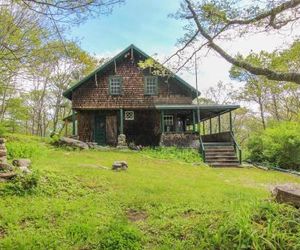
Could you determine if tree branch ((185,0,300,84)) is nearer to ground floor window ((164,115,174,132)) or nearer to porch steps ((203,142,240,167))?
porch steps ((203,142,240,167))

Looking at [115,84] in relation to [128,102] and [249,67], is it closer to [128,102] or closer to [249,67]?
[128,102]

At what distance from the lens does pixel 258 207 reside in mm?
4965

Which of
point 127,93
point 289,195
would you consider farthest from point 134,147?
point 289,195

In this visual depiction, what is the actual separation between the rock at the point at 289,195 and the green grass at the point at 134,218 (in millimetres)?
196

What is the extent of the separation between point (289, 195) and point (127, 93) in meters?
17.7

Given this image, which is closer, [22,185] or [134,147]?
[22,185]

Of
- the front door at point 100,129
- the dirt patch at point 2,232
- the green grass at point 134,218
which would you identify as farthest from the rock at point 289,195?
the front door at point 100,129

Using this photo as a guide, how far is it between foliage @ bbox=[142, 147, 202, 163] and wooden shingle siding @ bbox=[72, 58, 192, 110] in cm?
384

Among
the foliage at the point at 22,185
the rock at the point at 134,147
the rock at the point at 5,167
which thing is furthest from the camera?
the rock at the point at 134,147

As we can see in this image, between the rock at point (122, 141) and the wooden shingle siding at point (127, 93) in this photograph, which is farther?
the wooden shingle siding at point (127, 93)

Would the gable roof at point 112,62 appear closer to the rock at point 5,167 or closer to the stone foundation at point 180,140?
the stone foundation at point 180,140

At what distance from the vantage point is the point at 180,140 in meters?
19.8

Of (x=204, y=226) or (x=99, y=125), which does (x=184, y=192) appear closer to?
(x=204, y=226)

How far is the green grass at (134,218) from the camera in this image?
449 cm
